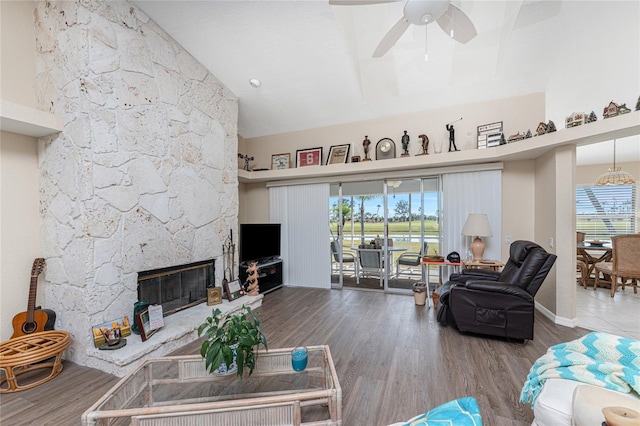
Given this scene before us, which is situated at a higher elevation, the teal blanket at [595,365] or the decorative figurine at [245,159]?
the decorative figurine at [245,159]

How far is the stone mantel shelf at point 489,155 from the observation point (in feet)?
8.86

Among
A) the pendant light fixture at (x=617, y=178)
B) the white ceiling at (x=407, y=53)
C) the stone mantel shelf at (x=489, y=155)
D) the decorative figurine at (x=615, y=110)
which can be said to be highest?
the white ceiling at (x=407, y=53)

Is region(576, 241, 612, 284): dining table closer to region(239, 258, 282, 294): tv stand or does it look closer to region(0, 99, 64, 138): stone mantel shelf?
region(239, 258, 282, 294): tv stand

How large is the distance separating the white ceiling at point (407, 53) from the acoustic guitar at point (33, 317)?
10.4 ft

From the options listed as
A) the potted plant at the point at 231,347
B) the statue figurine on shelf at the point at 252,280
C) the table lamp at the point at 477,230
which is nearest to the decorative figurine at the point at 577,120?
the table lamp at the point at 477,230

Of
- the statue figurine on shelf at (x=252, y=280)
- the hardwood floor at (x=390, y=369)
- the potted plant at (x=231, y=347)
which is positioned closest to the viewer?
the potted plant at (x=231, y=347)

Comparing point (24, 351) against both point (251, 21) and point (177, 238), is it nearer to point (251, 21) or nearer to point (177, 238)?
→ point (177, 238)

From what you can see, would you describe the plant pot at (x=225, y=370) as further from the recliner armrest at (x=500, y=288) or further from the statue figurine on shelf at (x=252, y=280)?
the recliner armrest at (x=500, y=288)

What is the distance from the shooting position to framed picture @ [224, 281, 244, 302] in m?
3.92

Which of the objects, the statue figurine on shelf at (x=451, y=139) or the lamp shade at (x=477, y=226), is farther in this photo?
the statue figurine on shelf at (x=451, y=139)

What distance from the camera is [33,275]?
8.54 feet

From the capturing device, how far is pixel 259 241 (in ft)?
16.7

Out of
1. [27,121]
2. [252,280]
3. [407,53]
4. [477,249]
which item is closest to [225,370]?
[252,280]

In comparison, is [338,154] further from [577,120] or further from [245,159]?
[577,120]
